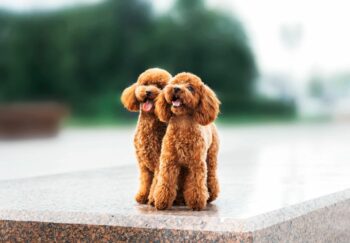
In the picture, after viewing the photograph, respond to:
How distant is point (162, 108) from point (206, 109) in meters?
0.20

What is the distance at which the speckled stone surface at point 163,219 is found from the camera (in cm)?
263

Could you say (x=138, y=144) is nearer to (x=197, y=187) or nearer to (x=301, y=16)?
(x=197, y=187)

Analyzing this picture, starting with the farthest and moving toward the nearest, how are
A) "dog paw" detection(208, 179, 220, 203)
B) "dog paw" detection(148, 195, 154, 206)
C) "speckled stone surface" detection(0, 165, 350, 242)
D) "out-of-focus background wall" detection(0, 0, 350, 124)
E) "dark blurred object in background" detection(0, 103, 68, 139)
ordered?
"out-of-focus background wall" detection(0, 0, 350, 124)
"dark blurred object in background" detection(0, 103, 68, 139)
"dog paw" detection(208, 179, 220, 203)
"dog paw" detection(148, 195, 154, 206)
"speckled stone surface" detection(0, 165, 350, 242)

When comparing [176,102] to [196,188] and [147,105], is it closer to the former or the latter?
[147,105]

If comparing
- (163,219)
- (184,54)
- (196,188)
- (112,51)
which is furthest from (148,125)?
(112,51)

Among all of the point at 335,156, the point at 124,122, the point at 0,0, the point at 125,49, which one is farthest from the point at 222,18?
the point at 335,156

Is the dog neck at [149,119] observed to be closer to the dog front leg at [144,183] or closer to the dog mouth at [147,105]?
the dog mouth at [147,105]

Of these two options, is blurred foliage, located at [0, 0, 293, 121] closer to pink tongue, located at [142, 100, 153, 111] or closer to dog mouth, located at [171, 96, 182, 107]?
pink tongue, located at [142, 100, 153, 111]

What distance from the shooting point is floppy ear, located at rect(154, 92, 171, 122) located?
288 centimetres

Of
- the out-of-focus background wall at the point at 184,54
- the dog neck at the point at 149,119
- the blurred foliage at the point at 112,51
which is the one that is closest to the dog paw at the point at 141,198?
the dog neck at the point at 149,119

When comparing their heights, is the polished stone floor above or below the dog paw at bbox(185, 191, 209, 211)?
below

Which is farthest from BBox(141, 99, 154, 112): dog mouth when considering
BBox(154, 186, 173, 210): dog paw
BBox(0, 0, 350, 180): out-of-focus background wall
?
BBox(0, 0, 350, 180): out-of-focus background wall

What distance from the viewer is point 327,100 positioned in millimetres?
17641

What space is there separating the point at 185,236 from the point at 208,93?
2.01ft
